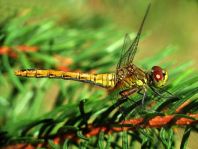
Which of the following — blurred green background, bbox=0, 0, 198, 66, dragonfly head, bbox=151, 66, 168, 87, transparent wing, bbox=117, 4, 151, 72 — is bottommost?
dragonfly head, bbox=151, 66, 168, 87

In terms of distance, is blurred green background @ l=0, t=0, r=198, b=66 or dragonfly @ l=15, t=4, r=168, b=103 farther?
blurred green background @ l=0, t=0, r=198, b=66

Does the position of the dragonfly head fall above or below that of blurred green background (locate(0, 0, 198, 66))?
below

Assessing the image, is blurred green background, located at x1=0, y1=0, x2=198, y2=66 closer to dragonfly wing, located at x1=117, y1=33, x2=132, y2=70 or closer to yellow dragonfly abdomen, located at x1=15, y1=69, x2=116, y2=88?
dragonfly wing, located at x1=117, y1=33, x2=132, y2=70

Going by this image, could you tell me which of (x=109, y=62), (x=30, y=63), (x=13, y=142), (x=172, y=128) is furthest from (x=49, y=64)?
(x=172, y=128)

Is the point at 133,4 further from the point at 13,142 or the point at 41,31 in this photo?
the point at 13,142

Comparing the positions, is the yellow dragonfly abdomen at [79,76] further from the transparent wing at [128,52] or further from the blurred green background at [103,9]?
the blurred green background at [103,9]

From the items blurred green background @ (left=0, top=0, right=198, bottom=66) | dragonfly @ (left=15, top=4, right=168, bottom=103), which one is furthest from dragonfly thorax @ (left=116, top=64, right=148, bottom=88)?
blurred green background @ (left=0, top=0, right=198, bottom=66)

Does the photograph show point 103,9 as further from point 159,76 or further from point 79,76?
point 159,76

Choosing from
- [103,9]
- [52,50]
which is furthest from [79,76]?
[103,9]
